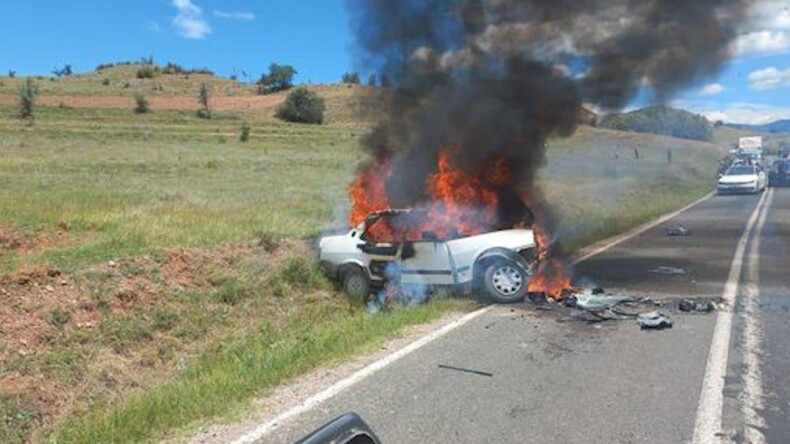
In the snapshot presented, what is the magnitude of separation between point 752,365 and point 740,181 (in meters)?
32.8

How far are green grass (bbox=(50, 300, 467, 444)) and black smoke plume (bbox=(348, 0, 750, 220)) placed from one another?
468 centimetres

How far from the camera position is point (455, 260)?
400 inches

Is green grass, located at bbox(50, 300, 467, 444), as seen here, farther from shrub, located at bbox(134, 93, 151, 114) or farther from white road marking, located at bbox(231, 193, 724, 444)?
shrub, located at bbox(134, 93, 151, 114)

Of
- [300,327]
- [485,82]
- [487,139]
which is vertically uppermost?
[485,82]

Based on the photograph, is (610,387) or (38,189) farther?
(38,189)

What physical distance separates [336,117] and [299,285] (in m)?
61.1

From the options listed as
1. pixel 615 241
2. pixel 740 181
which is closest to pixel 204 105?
pixel 740 181

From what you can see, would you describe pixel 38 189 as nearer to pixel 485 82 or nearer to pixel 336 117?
pixel 485 82

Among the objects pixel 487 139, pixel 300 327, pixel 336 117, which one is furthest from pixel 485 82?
pixel 336 117

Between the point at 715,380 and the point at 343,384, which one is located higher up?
the point at 343,384

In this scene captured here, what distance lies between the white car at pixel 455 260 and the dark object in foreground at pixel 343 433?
757 cm

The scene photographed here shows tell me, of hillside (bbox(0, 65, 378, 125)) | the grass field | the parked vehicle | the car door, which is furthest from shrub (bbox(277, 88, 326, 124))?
the car door

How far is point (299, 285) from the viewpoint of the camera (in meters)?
12.2

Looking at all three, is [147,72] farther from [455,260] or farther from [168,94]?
[455,260]
